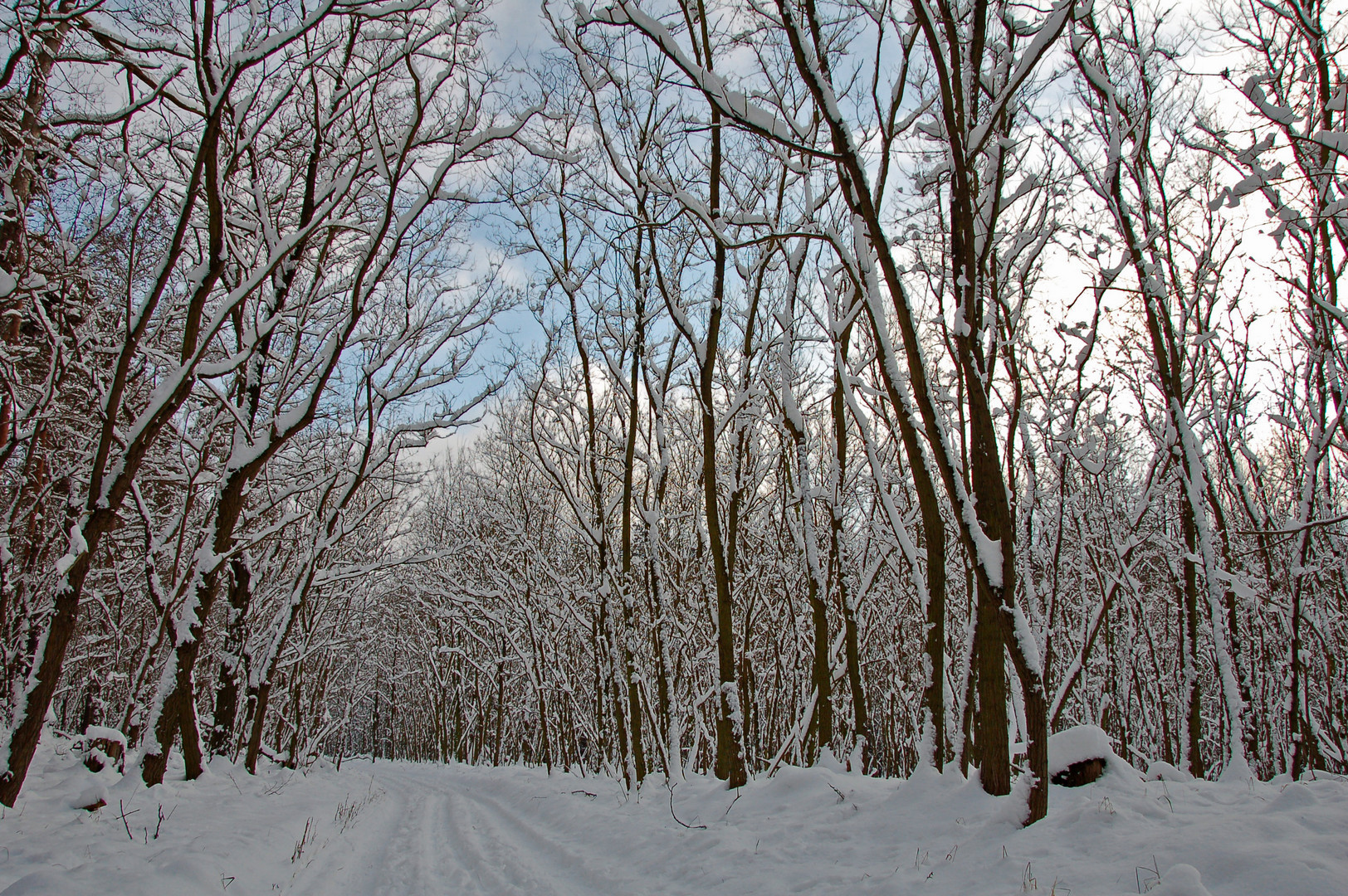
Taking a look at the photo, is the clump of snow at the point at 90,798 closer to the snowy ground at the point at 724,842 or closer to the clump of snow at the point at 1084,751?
the snowy ground at the point at 724,842

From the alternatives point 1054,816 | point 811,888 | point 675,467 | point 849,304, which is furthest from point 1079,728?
point 675,467

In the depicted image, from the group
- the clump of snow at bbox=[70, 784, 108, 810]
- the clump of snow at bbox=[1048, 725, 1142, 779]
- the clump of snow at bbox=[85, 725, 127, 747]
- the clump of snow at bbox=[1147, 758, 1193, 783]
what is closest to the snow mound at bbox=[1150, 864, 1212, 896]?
the clump of snow at bbox=[1048, 725, 1142, 779]

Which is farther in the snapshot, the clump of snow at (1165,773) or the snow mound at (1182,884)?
the clump of snow at (1165,773)

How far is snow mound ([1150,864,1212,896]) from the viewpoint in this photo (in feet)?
8.08

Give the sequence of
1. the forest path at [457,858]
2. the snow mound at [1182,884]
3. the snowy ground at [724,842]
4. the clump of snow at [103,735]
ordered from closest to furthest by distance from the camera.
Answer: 1. the snow mound at [1182,884]
2. the snowy ground at [724,842]
3. the forest path at [457,858]
4. the clump of snow at [103,735]

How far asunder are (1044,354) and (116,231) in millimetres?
11680

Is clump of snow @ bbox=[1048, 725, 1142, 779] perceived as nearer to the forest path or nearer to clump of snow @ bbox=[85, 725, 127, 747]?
the forest path

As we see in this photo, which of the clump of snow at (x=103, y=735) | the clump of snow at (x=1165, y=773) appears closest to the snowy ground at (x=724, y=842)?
the clump of snow at (x=1165, y=773)

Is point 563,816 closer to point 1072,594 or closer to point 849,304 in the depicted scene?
point 849,304

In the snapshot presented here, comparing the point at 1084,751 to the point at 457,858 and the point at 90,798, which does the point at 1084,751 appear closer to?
the point at 457,858

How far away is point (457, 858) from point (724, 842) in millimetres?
2932

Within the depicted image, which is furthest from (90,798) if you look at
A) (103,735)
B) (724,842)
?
(724,842)

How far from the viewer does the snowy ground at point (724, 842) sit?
2924mm

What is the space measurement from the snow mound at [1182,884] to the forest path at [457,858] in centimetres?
314
